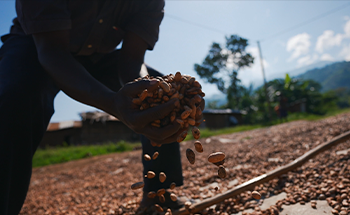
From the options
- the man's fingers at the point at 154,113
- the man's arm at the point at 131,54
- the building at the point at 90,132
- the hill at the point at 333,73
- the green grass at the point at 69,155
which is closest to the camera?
the man's fingers at the point at 154,113

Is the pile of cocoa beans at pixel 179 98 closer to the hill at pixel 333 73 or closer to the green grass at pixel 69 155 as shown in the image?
the hill at pixel 333 73

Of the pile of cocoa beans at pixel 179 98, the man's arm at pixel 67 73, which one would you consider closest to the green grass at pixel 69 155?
the man's arm at pixel 67 73

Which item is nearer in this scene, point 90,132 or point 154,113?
point 154,113

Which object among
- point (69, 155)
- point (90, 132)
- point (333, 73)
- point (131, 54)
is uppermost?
point (333, 73)

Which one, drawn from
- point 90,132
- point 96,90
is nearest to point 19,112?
point 96,90

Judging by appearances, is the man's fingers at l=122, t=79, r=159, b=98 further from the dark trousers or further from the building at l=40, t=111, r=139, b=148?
the building at l=40, t=111, r=139, b=148

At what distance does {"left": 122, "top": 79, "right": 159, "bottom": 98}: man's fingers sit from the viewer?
92 cm

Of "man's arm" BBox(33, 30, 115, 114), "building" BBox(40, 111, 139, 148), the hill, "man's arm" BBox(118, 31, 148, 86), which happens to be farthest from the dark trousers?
"building" BBox(40, 111, 139, 148)

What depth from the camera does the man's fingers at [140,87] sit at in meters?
0.92

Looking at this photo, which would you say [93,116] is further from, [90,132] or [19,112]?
[19,112]

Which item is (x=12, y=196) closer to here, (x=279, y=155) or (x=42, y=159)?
(x=279, y=155)

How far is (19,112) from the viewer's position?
1.13m

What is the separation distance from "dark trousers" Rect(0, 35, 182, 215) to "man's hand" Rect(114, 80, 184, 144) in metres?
0.57

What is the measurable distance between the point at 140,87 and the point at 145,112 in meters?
0.10
